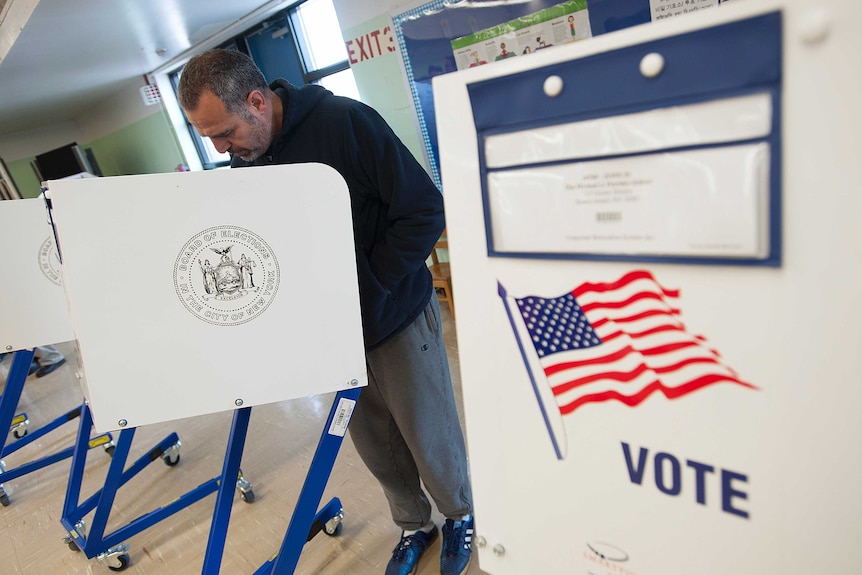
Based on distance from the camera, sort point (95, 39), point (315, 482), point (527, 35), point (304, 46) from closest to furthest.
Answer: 1. point (315, 482)
2. point (527, 35)
3. point (95, 39)
4. point (304, 46)

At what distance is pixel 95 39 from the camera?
3.83 meters

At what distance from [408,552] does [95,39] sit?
4339mm

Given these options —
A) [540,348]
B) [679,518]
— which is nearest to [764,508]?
[679,518]

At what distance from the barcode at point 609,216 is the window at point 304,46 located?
3640 millimetres

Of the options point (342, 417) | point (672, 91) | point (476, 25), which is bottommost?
point (342, 417)

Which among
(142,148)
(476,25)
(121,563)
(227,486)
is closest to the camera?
(227,486)

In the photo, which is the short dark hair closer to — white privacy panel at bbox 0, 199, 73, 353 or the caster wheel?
white privacy panel at bbox 0, 199, 73, 353

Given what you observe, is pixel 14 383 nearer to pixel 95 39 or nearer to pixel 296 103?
pixel 296 103

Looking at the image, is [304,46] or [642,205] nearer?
[642,205]

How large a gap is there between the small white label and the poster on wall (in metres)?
1.74

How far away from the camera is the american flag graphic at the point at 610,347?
415mm

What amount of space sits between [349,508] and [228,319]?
119 centimetres

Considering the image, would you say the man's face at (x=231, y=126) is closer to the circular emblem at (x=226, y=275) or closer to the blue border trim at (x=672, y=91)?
the circular emblem at (x=226, y=275)

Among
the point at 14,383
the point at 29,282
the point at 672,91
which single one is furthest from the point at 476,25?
the point at 14,383
